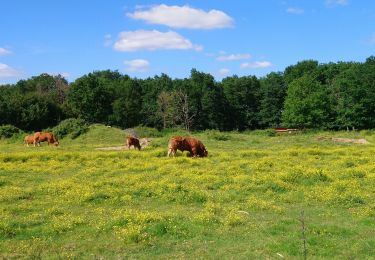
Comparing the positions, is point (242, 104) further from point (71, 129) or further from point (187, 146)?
point (187, 146)

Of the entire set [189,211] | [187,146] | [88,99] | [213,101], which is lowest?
[189,211]

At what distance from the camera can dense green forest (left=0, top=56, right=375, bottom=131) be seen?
77.6 metres

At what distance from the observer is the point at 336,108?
265 ft

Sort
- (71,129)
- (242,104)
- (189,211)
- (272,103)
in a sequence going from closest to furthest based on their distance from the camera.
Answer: (189,211), (71,129), (272,103), (242,104)

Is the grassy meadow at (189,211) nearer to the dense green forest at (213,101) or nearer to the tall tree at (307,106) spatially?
the dense green forest at (213,101)

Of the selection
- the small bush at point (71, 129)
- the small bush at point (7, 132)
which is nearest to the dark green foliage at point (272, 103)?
the small bush at point (71, 129)

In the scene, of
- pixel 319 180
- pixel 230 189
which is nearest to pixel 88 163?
pixel 230 189

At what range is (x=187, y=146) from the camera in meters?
30.4

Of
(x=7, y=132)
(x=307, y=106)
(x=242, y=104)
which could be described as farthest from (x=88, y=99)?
(x=307, y=106)

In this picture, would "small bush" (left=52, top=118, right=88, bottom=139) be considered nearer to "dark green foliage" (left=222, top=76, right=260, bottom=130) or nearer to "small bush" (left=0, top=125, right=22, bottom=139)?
"small bush" (left=0, top=125, right=22, bottom=139)

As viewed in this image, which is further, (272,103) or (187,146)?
(272,103)

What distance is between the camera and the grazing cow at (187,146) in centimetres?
3016

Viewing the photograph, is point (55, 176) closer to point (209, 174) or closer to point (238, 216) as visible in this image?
point (209, 174)

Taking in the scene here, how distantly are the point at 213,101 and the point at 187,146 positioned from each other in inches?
2390
